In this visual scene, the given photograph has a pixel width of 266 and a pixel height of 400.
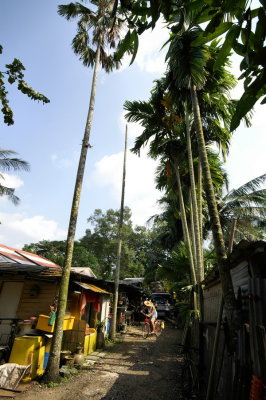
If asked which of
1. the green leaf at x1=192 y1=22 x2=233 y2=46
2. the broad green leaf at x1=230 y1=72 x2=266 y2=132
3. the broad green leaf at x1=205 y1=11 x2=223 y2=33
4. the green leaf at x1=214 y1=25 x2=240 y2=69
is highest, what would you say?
the broad green leaf at x1=205 y1=11 x2=223 y2=33

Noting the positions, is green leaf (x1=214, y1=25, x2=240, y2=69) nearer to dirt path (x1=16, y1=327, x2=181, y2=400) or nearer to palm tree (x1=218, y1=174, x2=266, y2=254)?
dirt path (x1=16, y1=327, x2=181, y2=400)

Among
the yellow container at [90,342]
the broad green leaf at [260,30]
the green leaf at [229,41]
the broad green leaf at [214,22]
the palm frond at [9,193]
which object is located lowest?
the yellow container at [90,342]

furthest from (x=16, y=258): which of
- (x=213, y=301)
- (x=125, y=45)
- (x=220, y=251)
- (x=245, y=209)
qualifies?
(x=245, y=209)

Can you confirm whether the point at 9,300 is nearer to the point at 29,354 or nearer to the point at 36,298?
the point at 36,298

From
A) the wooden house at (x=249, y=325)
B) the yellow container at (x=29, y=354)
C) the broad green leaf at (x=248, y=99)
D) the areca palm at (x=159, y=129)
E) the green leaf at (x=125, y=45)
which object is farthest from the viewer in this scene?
the areca palm at (x=159, y=129)

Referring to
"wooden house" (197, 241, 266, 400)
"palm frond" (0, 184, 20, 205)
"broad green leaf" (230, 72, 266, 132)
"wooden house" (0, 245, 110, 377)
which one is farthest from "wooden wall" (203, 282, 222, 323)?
"palm frond" (0, 184, 20, 205)

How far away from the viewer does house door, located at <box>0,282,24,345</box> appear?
848cm

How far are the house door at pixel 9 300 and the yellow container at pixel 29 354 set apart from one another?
2.06m

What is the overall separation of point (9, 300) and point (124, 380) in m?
5.08

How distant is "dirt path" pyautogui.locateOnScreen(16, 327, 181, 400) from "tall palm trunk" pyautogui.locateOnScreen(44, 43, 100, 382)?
0.52m

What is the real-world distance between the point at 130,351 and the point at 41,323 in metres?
4.96

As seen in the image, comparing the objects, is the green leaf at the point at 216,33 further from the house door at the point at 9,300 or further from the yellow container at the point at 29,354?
the house door at the point at 9,300

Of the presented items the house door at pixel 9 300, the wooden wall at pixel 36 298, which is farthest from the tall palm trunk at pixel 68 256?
the house door at pixel 9 300

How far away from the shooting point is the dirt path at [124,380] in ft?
19.6
